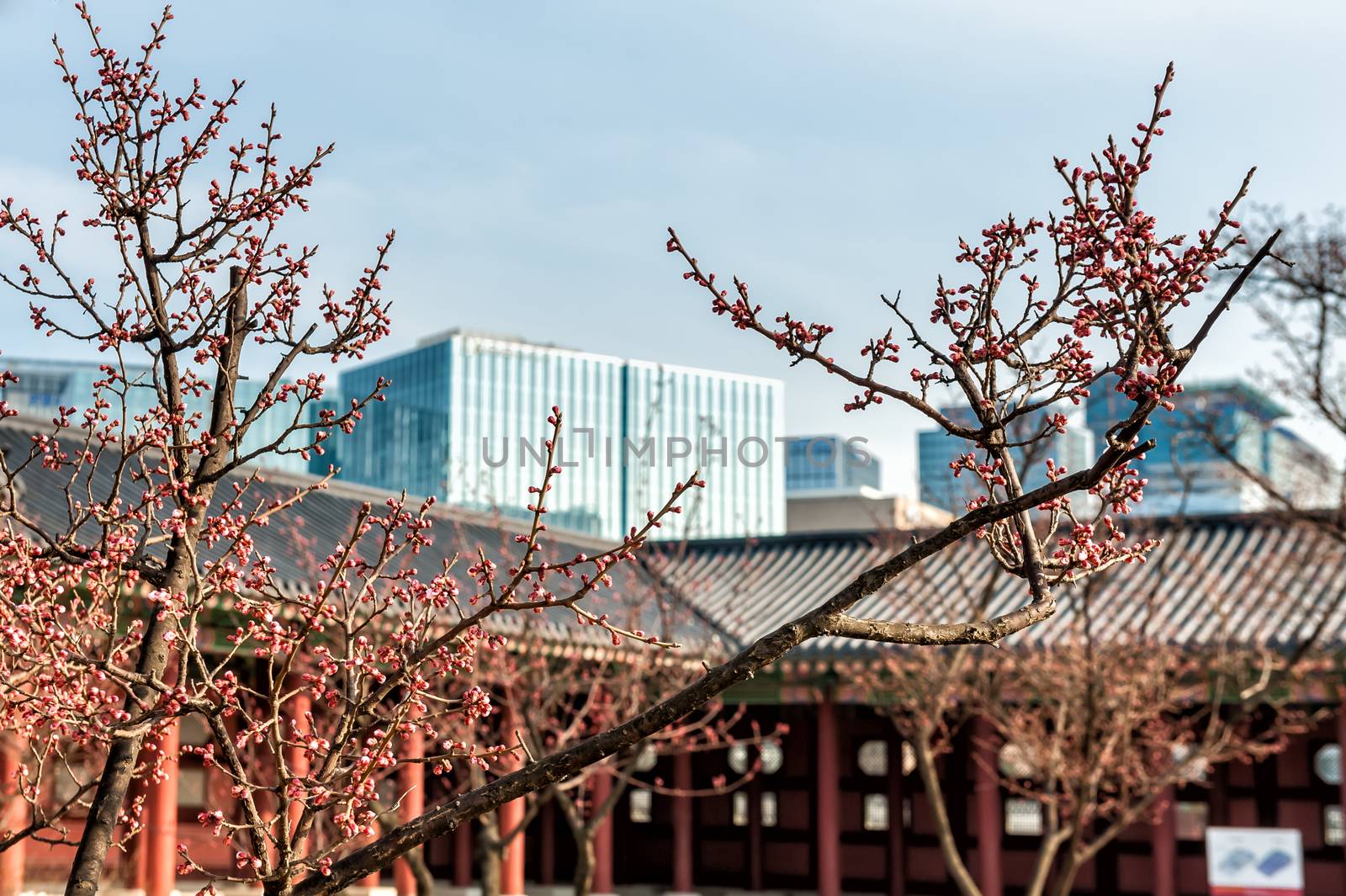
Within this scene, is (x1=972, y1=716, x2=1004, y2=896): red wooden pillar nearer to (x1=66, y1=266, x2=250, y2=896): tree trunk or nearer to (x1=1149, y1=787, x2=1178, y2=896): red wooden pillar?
(x1=1149, y1=787, x2=1178, y2=896): red wooden pillar

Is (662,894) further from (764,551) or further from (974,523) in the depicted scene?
(974,523)

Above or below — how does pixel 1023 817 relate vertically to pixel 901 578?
below

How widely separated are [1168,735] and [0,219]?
14.4 meters

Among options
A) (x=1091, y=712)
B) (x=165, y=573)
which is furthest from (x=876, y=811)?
(x=165, y=573)

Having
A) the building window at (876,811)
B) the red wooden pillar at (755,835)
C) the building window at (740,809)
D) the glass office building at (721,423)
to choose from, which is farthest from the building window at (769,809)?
the glass office building at (721,423)

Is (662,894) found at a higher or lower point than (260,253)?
lower

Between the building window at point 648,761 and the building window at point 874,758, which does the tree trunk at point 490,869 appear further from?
the building window at point 874,758

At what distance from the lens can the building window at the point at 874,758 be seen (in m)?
20.1

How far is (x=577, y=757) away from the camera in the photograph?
3.76 metres

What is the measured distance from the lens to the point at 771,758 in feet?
68.7

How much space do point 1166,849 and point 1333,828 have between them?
6.42 ft

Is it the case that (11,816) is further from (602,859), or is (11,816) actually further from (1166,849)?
(1166,849)

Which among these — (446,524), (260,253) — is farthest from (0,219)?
(446,524)

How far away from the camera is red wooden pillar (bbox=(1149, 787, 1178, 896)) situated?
58.3ft
